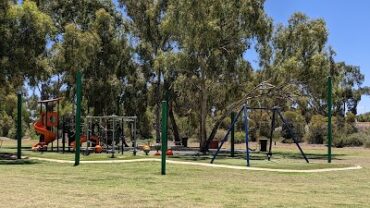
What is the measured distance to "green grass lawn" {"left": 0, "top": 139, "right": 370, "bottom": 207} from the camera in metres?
11.6

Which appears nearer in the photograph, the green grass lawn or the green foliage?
the green grass lawn

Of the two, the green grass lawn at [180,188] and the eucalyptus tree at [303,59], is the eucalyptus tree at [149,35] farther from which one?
the green grass lawn at [180,188]

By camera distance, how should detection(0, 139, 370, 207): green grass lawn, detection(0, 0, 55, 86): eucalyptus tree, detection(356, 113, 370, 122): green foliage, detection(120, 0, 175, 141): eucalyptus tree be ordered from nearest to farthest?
detection(0, 139, 370, 207): green grass lawn, detection(0, 0, 55, 86): eucalyptus tree, detection(120, 0, 175, 141): eucalyptus tree, detection(356, 113, 370, 122): green foliage

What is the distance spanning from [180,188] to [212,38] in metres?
20.1

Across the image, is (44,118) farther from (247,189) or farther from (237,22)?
(247,189)

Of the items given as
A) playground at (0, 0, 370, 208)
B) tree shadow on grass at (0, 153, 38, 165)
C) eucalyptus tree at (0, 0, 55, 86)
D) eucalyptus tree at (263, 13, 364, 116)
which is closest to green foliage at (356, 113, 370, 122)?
playground at (0, 0, 370, 208)

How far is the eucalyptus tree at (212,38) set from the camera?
110 ft

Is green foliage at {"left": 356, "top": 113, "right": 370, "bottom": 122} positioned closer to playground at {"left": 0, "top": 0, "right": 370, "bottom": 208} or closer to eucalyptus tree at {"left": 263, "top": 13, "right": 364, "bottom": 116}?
playground at {"left": 0, "top": 0, "right": 370, "bottom": 208}

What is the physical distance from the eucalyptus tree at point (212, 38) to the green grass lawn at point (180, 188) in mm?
14032

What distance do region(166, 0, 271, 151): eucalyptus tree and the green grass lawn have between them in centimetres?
1403

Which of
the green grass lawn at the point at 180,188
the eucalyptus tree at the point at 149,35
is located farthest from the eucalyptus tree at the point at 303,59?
the green grass lawn at the point at 180,188

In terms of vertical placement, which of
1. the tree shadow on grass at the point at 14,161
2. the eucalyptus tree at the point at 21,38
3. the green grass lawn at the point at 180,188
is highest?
the eucalyptus tree at the point at 21,38

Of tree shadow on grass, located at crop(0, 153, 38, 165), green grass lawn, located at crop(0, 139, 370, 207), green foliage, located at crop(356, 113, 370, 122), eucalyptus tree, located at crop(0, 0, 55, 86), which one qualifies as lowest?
tree shadow on grass, located at crop(0, 153, 38, 165)

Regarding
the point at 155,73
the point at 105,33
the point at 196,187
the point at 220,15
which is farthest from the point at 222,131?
the point at 196,187
